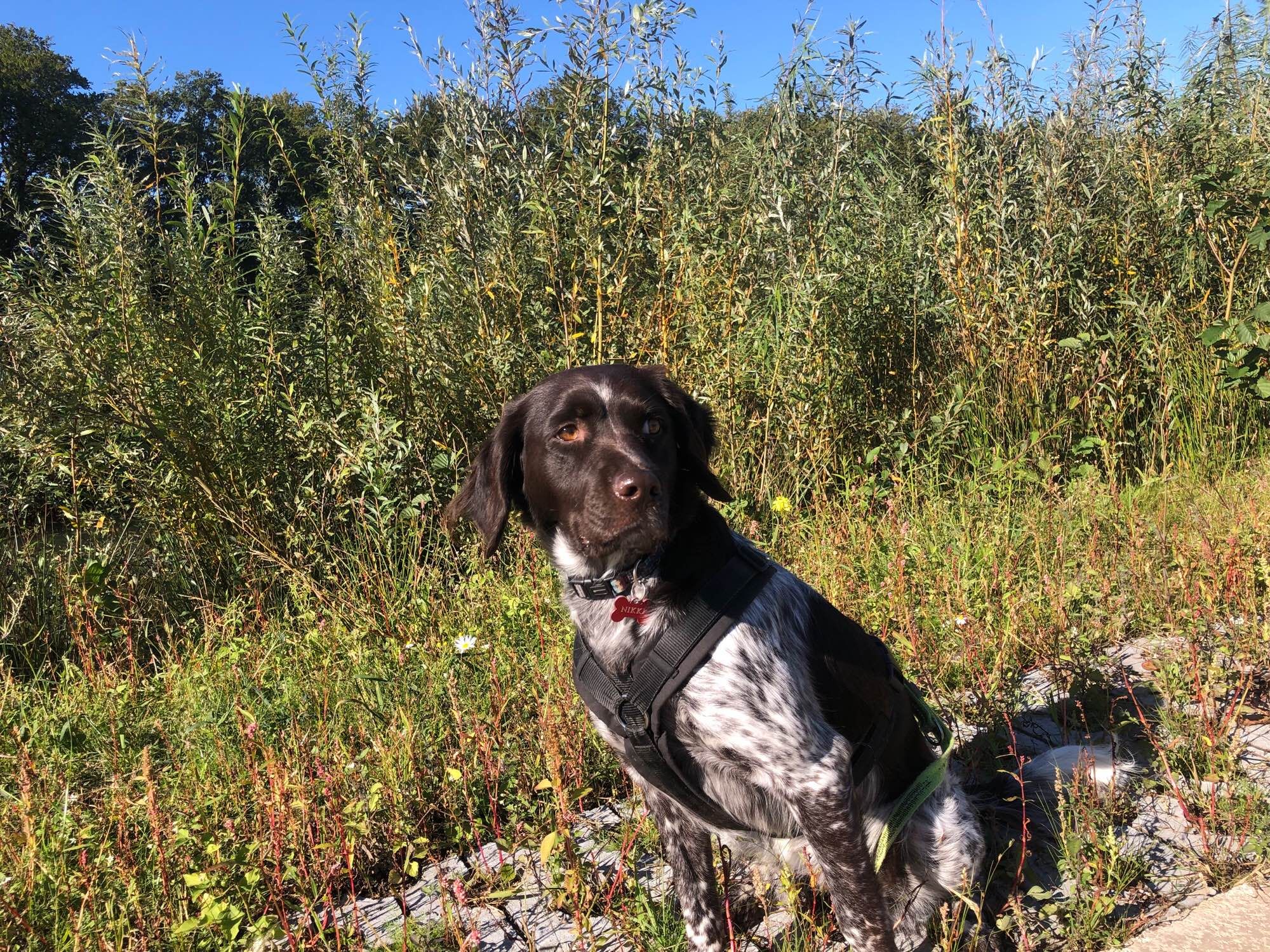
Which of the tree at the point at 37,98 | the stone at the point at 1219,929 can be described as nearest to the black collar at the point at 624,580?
the stone at the point at 1219,929

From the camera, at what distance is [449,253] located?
438cm

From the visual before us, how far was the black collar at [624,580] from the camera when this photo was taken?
2133 millimetres

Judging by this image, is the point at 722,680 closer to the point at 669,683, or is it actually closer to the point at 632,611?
the point at 669,683

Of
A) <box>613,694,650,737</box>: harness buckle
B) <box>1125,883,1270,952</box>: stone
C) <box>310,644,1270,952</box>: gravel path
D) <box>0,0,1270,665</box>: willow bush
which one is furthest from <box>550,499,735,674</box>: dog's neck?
<box>0,0,1270,665</box>: willow bush

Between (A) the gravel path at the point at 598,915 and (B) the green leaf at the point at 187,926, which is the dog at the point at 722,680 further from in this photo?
(B) the green leaf at the point at 187,926

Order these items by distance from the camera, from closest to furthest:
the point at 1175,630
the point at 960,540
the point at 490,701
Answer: the point at 490,701 < the point at 1175,630 < the point at 960,540

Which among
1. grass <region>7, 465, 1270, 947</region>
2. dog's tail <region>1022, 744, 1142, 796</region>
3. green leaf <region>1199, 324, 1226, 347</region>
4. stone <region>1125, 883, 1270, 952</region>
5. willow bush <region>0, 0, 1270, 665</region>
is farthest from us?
green leaf <region>1199, 324, 1226, 347</region>

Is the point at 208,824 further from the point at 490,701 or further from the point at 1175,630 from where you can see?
the point at 1175,630

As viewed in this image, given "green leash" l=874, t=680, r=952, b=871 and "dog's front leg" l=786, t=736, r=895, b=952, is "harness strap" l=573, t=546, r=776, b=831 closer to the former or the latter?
"dog's front leg" l=786, t=736, r=895, b=952

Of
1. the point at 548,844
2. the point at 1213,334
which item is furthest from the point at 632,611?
the point at 1213,334

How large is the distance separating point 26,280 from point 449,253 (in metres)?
2.01

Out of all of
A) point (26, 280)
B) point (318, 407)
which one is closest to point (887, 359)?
point (318, 407)

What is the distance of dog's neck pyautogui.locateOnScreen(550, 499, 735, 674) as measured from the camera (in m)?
2.09

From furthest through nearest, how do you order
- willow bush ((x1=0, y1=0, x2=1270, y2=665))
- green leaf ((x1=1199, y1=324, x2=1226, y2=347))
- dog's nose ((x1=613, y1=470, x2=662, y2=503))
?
green leaf ((x1=1199, y1=324, x2=1226, y2=347)), willow bush ((x1=0, y1=0, x2=1270, y2=665)), dog's nose ((x1=613, y1=470, x2=662, y2=503))
